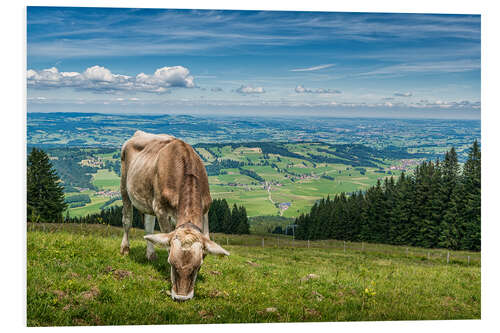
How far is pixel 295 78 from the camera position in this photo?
468 inches

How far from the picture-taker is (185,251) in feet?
22.9

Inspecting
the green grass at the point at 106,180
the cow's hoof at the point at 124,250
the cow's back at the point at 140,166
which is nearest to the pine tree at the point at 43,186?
the green grass at the point at 106,180

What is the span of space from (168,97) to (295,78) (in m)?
3.88

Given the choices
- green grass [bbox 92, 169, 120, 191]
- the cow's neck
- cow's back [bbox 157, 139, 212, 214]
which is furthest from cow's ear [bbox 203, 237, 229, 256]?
green grass [bbox 92, 169, 120, 191]

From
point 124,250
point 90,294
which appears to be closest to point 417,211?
point 124,250

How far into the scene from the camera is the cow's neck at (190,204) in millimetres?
7684

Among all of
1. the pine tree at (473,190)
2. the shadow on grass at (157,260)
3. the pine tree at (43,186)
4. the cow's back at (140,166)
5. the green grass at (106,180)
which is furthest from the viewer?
the pine tree at (473,190)

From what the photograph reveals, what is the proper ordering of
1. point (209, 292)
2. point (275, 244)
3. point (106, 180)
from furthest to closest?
point (275, 244)
point (106, 180)
point (209, 292)

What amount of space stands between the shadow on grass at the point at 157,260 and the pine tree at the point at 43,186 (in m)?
2.48

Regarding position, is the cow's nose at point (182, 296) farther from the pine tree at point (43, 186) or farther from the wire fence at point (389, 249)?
the wire fence at point (389, 249)

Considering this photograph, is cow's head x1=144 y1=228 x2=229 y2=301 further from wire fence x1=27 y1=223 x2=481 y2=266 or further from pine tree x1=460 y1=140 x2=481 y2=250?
pine tree x1=460 y1=140 x2=481 y2=250

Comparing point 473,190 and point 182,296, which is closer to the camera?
point 182,296

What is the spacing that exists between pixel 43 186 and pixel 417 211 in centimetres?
2501

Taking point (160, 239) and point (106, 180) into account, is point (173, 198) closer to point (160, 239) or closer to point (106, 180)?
point (160, 239)
